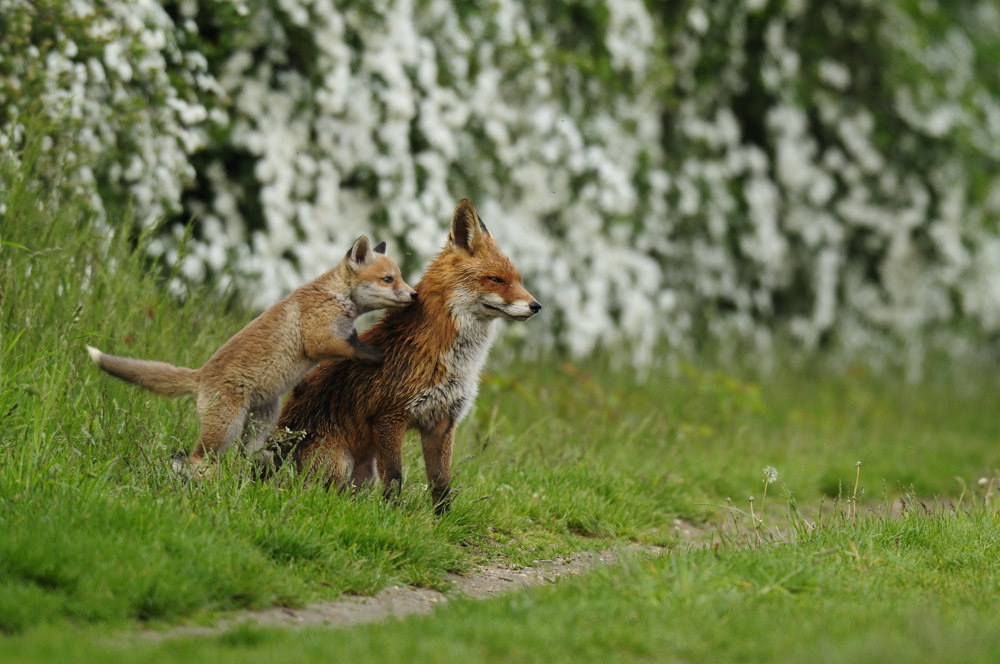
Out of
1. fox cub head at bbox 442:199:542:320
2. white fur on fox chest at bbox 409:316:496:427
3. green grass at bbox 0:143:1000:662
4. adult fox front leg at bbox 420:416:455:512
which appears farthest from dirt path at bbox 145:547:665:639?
fox cub head at bbox 442:199:542:320

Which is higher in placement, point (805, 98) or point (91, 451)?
point (805, 98)

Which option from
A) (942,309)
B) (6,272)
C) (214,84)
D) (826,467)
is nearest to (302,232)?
(214,84)

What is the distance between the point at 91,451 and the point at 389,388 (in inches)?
62.4

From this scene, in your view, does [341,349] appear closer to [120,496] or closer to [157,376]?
[157,376]

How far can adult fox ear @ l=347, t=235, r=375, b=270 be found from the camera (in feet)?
20.5

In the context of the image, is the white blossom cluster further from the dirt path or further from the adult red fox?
the dirt path

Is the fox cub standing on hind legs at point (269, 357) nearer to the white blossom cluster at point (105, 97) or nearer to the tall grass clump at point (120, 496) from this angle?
the tall grass clump at point (120, 496)

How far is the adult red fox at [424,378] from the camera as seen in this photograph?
6238 millimetres

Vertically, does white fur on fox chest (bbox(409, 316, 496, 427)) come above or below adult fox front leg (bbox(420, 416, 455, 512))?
above

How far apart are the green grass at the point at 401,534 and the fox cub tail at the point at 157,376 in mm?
332

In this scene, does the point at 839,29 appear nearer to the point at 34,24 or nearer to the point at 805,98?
the point at 805,98

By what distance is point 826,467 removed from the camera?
10.2 m

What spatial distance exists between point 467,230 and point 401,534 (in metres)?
1.68

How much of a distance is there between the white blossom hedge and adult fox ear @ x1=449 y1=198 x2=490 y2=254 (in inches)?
97.8
